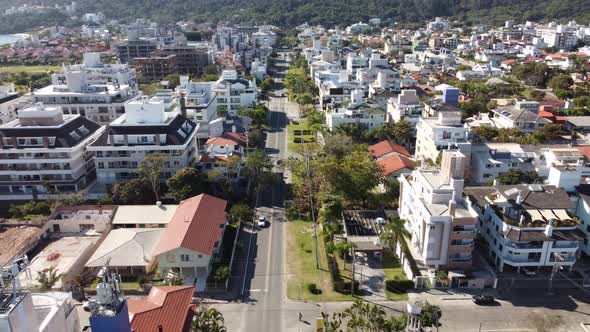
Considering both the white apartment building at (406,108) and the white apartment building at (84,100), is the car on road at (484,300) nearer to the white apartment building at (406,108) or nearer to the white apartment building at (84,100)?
the white apartment building at (406,108)

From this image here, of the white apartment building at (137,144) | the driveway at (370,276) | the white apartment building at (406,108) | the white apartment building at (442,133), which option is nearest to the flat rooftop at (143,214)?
the white apartment building at (137,144)

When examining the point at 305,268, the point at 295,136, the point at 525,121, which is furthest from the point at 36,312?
the point at 525,121

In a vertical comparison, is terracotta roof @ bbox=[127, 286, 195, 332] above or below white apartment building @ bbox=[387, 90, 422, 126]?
below

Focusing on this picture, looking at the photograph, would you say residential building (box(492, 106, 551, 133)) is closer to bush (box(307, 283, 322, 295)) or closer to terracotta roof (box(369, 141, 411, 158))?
terracotta roof (box(369, 141, 411, 158))

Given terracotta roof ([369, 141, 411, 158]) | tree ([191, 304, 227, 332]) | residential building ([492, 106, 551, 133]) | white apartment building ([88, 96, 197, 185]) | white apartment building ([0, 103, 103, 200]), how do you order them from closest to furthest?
tree ([191, 304, 227, 332])
white apartment building ([0, 103, 103, 200])
white apartment building ([88, 96, 197, 185])
terracotta roof ([369, 141, 411, 158])
residential building ([492, 106, 551, 133])

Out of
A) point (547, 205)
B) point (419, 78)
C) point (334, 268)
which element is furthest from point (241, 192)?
point (419, 78)

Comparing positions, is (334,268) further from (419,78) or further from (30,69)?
(30,69)

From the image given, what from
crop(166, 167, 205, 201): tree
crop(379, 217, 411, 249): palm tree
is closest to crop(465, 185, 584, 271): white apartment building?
crop(379, 217, 411, 249): palm tree
